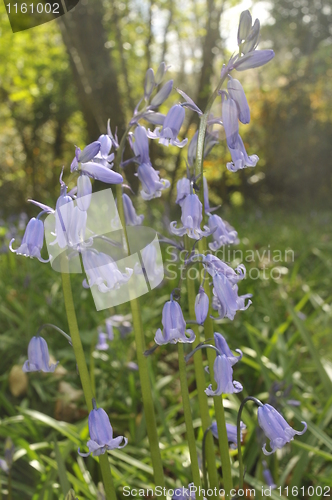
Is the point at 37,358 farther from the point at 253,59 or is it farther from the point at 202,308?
the point at 253,59

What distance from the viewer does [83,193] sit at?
1018 mm

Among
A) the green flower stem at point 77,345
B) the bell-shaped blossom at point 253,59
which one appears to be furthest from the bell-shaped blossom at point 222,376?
the bell-shaped blossom at point 253,59

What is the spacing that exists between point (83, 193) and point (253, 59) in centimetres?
54

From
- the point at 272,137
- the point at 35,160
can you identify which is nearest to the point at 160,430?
the point at 272,137

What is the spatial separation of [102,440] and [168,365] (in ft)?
6.39

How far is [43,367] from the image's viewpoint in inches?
47.4

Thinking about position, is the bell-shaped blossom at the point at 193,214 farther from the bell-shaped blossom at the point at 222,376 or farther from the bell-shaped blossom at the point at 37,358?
the bell-shaped blossom at the point at 37,358

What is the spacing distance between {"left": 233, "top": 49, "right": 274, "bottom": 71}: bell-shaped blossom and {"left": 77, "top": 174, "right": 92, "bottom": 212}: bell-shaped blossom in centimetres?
48

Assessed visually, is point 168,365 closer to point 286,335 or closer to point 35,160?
point 286,335

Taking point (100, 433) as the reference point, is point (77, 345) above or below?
above

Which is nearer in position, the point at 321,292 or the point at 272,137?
the point at 321,292

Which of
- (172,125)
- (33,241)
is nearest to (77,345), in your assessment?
(33,241)

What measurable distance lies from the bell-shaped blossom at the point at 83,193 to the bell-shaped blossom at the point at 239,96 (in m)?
0.44

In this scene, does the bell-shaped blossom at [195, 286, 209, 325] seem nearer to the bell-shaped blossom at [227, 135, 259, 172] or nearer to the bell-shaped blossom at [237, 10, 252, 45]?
the bell-shaped blossom at [227, 135, 259, 172]
